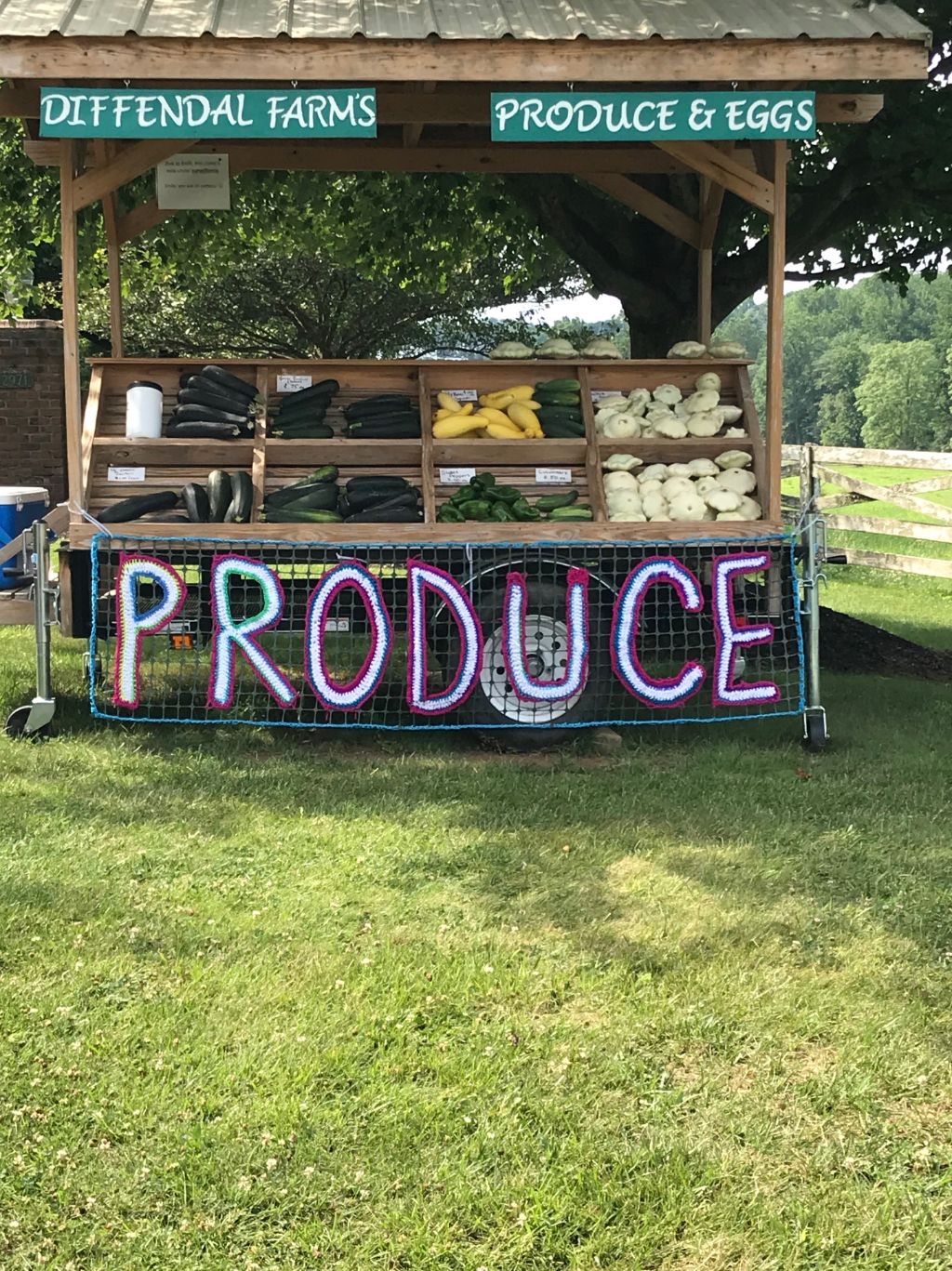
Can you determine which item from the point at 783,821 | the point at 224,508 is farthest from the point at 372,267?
the point at 783,821

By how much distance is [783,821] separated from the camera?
5.70 meters

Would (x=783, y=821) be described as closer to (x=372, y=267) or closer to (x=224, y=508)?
(x=224, y=508)

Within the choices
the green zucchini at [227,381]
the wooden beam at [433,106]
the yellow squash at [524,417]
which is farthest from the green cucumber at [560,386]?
the green zucchini at [227,381]

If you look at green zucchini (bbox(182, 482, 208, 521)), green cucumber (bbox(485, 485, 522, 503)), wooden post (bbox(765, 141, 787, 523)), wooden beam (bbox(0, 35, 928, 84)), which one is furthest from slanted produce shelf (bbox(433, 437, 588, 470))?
wooden beam (bbox(0, 35, 928, 84))

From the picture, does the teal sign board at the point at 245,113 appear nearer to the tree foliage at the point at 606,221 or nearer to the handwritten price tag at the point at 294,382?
the handwritten price tag at the point at 294,382

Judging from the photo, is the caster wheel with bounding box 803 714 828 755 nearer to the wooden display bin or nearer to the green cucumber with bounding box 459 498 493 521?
the wooden display bin

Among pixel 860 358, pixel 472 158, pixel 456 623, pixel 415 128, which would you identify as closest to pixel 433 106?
pixel 415 128

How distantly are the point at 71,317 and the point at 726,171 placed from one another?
3.58 metres

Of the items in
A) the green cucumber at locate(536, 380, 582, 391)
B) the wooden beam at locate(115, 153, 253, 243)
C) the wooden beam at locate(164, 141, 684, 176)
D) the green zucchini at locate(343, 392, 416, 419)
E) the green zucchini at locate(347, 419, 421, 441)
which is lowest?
the green zucchini at locate(347, 419, 421, 441)

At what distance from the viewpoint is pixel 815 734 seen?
693 centimetres

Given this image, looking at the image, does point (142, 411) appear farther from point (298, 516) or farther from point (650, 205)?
point (650, 205)

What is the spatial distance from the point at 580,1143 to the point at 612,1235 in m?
0.34

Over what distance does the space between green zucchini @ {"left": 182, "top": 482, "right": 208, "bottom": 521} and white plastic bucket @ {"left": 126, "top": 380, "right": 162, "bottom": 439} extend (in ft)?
1.59

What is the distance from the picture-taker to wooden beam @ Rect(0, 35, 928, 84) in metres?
6.41
